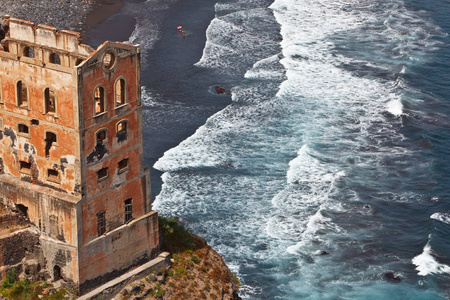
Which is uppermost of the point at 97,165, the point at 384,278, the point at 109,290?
the point at 97,165

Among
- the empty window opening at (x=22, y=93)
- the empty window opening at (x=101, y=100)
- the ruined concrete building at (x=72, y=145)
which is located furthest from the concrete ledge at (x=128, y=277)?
the empty window opening at (x=22, y=93)

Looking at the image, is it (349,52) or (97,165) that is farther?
(349,52)

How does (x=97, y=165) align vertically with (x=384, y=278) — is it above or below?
above

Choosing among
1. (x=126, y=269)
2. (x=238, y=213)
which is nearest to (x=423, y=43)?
(x=238, y=213)

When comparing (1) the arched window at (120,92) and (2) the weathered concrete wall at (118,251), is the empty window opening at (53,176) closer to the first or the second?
(2) the weathered concrete wall at (118,251)

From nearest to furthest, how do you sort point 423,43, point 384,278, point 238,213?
point 384,278 < point 238,213 < point 423,43

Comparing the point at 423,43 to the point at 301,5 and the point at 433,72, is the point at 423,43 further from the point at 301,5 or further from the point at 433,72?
the point at 301,5

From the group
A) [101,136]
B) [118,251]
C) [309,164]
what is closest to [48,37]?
[101,136]

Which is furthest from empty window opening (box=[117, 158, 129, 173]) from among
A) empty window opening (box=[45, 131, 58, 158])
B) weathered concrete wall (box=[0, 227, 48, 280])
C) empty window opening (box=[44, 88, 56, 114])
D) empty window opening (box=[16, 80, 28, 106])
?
empty window opening (box=[16, 80, 28, 106])
